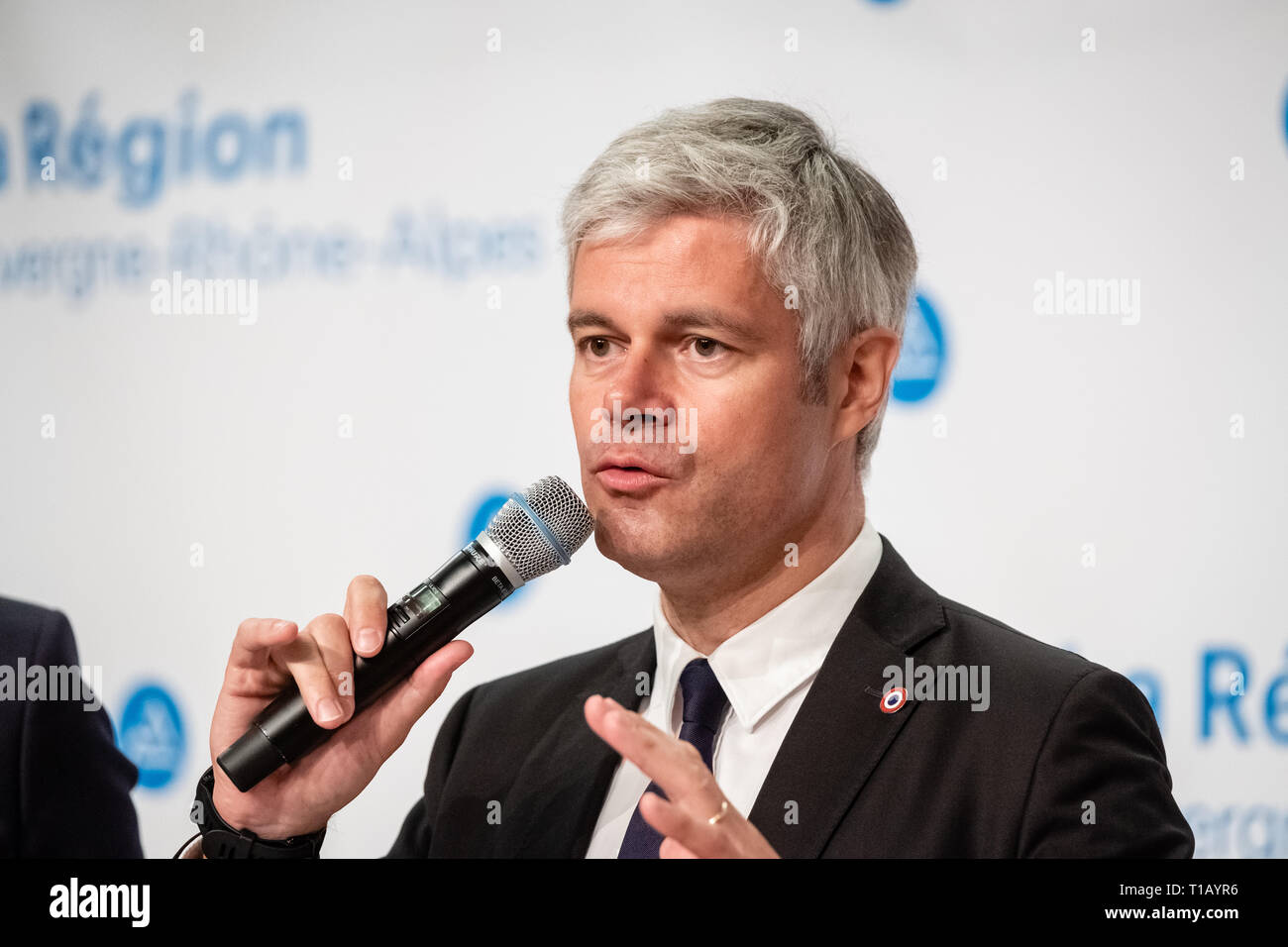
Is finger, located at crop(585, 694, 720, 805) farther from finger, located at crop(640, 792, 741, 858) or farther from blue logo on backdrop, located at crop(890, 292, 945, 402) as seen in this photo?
blue logo on backdrop, located at crop(890, 292, 945, 402)

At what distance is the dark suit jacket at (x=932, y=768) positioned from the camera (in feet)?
5.96

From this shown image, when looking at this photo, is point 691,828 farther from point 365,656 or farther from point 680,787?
point 365,656

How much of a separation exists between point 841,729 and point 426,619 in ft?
2.37

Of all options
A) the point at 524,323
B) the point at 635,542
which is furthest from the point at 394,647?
the point at 524,323

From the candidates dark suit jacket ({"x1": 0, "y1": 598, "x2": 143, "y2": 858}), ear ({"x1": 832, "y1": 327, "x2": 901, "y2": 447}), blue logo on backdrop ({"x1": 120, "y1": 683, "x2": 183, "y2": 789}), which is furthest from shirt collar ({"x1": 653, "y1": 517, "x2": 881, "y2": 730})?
blue logo on backdrop ({"x1": 120, "y1": 683, "x2": 183, "y2": 789})

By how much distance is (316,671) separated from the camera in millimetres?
1718

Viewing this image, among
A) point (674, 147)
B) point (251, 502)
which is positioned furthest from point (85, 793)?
point (674, 147)

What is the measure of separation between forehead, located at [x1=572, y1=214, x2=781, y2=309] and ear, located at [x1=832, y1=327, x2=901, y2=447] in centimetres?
24

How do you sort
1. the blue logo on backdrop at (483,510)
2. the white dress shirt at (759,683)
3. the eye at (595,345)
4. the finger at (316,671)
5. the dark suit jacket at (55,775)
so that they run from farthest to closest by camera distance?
the blue logo on backdrop at (483,510), the dark suit jacket at (55,775), the eye at (595,345), the white dress shirt at (759,683), the finger at (316,671)

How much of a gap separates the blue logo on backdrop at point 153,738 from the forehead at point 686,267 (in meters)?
1.82

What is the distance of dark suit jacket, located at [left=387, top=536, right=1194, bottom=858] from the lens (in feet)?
5.96

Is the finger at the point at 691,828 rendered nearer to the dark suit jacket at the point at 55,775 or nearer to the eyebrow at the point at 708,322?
the eyebrow at the point at 708,322

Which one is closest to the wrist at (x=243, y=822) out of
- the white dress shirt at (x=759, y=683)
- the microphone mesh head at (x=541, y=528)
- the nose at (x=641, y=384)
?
the white dress shirt at (x=759, y=683)

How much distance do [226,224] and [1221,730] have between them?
2821mm
